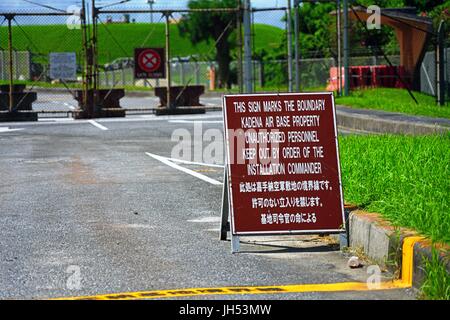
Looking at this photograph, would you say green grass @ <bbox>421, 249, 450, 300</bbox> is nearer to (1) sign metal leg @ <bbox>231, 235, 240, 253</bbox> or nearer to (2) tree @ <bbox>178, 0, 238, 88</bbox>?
(1) sign metal leg @ <bbox>231, 235, 240, 253</bbox>

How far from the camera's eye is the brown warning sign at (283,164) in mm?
8781

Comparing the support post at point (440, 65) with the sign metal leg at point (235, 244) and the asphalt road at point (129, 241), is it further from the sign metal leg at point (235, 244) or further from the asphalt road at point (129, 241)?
the sign metal leg at point (235, 244)

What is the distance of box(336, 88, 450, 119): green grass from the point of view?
79.9ft

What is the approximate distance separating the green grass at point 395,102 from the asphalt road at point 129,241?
9.45 metres

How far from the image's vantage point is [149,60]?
113 feet

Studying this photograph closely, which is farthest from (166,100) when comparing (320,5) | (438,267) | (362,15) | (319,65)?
(320,5)

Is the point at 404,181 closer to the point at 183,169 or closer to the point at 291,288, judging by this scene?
the point at 291,288

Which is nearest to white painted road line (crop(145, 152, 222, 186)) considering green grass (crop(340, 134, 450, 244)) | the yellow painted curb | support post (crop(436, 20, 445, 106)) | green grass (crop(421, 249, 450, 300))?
green grass (crop(340, 134, 450, 244))

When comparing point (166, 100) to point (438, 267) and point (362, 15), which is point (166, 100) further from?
point (438, 267)

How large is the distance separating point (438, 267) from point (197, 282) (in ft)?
5.61

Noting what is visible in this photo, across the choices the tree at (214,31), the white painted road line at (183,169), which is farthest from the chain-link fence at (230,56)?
the white painted road line at (183,169)

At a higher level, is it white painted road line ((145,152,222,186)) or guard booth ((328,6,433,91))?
guard booth ((328,6,433,91))

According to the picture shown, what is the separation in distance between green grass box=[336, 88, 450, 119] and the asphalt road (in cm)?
945

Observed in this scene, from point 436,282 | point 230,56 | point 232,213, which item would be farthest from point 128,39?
point 436,282
